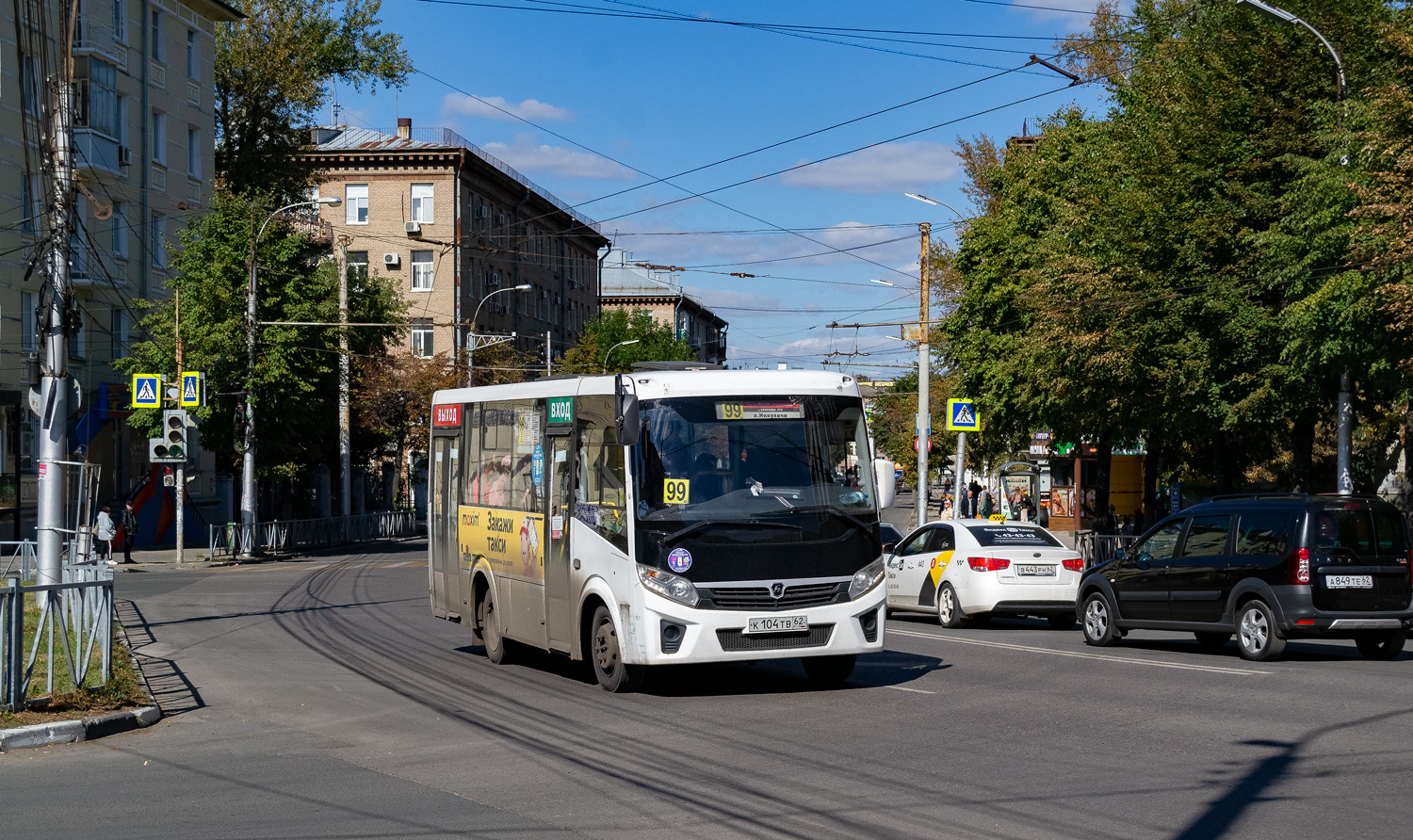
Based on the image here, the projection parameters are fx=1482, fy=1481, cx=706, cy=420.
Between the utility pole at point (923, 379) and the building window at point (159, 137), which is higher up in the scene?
the building window at point (159, 137)

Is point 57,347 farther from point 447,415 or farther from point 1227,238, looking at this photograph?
point 1227,238

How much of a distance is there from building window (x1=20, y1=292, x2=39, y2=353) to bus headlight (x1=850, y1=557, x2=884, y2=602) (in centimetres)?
3272

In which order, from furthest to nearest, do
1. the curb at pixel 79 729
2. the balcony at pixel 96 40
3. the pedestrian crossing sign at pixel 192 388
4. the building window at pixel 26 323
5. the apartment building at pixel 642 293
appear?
1. the apartment building at pixel 642 293
2. the balcony at pixel 96 40
3. the building window at pixel 26 323
4. the pedestrian crossing sign at pixel 192 388
5. the curb at pixel 79 729

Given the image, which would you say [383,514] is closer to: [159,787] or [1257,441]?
[1257,441]

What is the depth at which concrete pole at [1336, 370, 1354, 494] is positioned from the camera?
2252 centimetres

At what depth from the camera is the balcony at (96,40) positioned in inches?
1635

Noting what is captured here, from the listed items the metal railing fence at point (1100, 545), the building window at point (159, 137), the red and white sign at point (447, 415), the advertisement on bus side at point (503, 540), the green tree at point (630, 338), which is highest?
the building window at point (159, 137)

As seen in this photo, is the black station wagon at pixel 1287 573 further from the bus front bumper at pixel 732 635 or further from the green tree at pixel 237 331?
the green tree at pixel 237 331

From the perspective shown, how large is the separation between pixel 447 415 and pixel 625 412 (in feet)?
16.9

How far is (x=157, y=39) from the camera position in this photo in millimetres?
47188

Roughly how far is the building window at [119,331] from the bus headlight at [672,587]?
36.1 meters

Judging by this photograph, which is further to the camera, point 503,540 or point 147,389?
point 147,389

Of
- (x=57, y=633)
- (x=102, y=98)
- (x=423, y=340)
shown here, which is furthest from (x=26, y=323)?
(x=57, y=633)

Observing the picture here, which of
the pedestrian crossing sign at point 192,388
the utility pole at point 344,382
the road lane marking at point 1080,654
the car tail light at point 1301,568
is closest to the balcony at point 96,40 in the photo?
the utility pole at point 344,382
